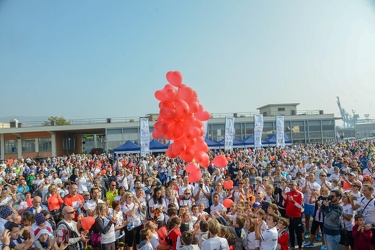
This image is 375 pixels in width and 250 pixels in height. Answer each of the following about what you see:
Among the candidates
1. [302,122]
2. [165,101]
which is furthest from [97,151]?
[165,101]

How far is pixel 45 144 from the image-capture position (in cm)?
3700

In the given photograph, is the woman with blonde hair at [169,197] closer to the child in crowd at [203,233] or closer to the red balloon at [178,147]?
the red balloon at [178,147]

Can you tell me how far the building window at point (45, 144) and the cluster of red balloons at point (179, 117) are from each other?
34363mm

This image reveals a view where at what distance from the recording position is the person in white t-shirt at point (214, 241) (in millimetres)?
4184

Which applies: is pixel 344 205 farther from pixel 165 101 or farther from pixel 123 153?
pixel 123 153

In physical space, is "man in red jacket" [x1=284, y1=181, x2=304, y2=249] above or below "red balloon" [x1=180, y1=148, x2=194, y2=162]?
below

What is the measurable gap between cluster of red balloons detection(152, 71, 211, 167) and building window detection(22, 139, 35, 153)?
35.5 m

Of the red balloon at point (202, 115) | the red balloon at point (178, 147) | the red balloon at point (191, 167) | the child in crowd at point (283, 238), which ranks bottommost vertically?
the child in crowd at point (283, 238)

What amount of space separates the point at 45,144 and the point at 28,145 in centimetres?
205

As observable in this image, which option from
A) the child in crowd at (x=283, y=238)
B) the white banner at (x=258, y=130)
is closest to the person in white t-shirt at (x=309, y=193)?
the child in crowd at (x=283, y=238)

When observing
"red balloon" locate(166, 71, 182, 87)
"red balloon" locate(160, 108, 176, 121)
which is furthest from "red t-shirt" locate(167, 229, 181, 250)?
"red balloon" locate(166, 71, 182, 87)

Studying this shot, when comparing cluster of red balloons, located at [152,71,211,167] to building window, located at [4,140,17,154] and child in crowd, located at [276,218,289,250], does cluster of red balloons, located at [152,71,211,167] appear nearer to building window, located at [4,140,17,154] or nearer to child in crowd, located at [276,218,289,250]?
Result: child in crowd, located at [276,218,289,250]

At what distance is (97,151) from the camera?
38062 millimetres

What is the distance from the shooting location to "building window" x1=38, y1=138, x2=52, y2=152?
1449 inches
